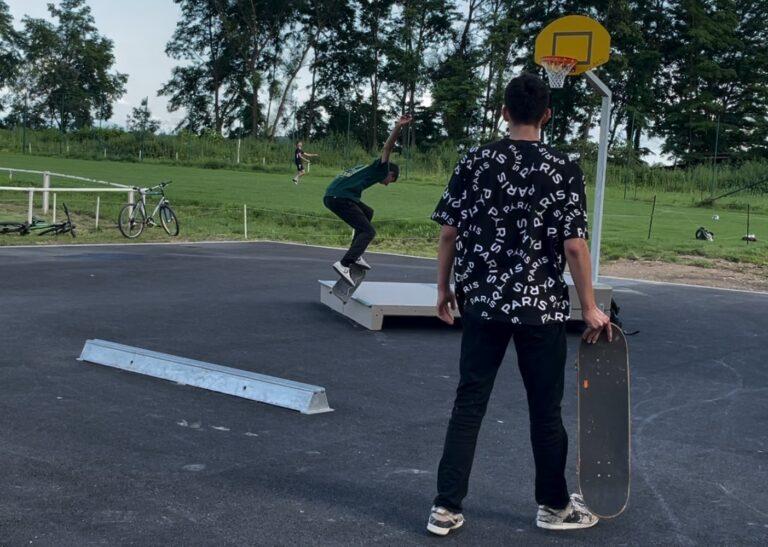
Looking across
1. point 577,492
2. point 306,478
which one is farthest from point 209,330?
point 577,492

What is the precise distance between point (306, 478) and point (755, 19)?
63.8 m

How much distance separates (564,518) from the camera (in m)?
3.98

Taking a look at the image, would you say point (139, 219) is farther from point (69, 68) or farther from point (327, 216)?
point (69, 68)

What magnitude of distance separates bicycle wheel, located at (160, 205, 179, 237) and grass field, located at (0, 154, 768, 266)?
0.22 metres

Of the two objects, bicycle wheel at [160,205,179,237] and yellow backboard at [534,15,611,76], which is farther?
bicycle wheel at [160,205,179,237]

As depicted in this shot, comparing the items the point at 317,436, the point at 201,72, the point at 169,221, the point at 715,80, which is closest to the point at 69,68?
the point at 201,72

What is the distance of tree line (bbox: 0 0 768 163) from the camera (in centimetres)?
5872

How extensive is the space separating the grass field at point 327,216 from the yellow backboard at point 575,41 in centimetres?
576

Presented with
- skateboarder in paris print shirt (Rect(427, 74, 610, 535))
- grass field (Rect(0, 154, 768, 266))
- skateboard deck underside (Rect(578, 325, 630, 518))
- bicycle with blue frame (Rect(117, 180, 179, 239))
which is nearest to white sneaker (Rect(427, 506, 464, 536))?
skateboarder in paris print shirt (Rect(427, 74, 610, 535))

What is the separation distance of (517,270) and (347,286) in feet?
18.6

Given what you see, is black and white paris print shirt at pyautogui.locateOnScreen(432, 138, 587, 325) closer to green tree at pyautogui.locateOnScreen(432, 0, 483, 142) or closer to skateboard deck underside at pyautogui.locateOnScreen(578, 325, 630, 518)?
skateboard deck underside at pyautogui.locateOnScreen(578, 325, 630, 518)

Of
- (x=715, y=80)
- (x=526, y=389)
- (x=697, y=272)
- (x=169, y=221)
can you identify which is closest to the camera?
(x=526, y=389)

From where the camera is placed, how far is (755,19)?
6053cm

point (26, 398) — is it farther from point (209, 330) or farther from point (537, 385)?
point (537, 385)
